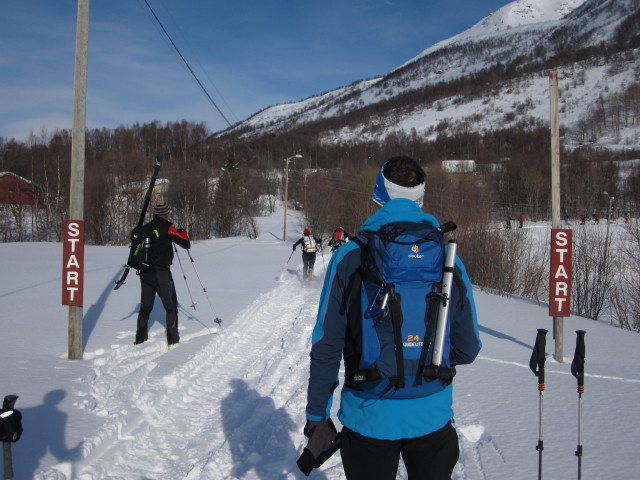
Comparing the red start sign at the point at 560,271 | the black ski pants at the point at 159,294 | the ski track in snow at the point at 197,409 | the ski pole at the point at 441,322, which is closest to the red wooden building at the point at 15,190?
the black ski pants at the point at 159,294

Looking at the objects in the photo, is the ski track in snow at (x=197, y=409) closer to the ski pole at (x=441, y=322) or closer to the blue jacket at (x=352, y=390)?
the blue jacket at (x=352, y=390)

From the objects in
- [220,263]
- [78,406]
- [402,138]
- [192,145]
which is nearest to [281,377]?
[78,406]

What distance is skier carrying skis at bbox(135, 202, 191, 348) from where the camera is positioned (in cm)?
658

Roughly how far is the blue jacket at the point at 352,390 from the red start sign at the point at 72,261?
4.56 meters

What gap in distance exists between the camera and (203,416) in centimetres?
464

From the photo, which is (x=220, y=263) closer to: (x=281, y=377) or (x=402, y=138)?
(x=281, y=377)

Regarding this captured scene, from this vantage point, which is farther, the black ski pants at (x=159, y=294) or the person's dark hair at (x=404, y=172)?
the black ski pants at (x=159, y=294)

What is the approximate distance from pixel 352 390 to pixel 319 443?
290 mm

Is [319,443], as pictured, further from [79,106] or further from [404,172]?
[79,106]

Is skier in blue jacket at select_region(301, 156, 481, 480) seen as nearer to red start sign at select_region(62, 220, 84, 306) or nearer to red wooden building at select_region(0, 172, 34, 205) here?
red start sign at select_region(62, 220, 84, 306)

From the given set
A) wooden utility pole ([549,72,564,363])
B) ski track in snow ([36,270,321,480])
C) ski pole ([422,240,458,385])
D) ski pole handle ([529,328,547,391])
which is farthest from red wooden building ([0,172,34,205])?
ski pole ([422,240,458,385])

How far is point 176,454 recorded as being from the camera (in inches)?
153

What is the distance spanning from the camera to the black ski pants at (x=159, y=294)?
6.64 metres

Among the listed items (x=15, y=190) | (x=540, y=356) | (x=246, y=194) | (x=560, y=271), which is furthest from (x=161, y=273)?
(x=246, y=194)
